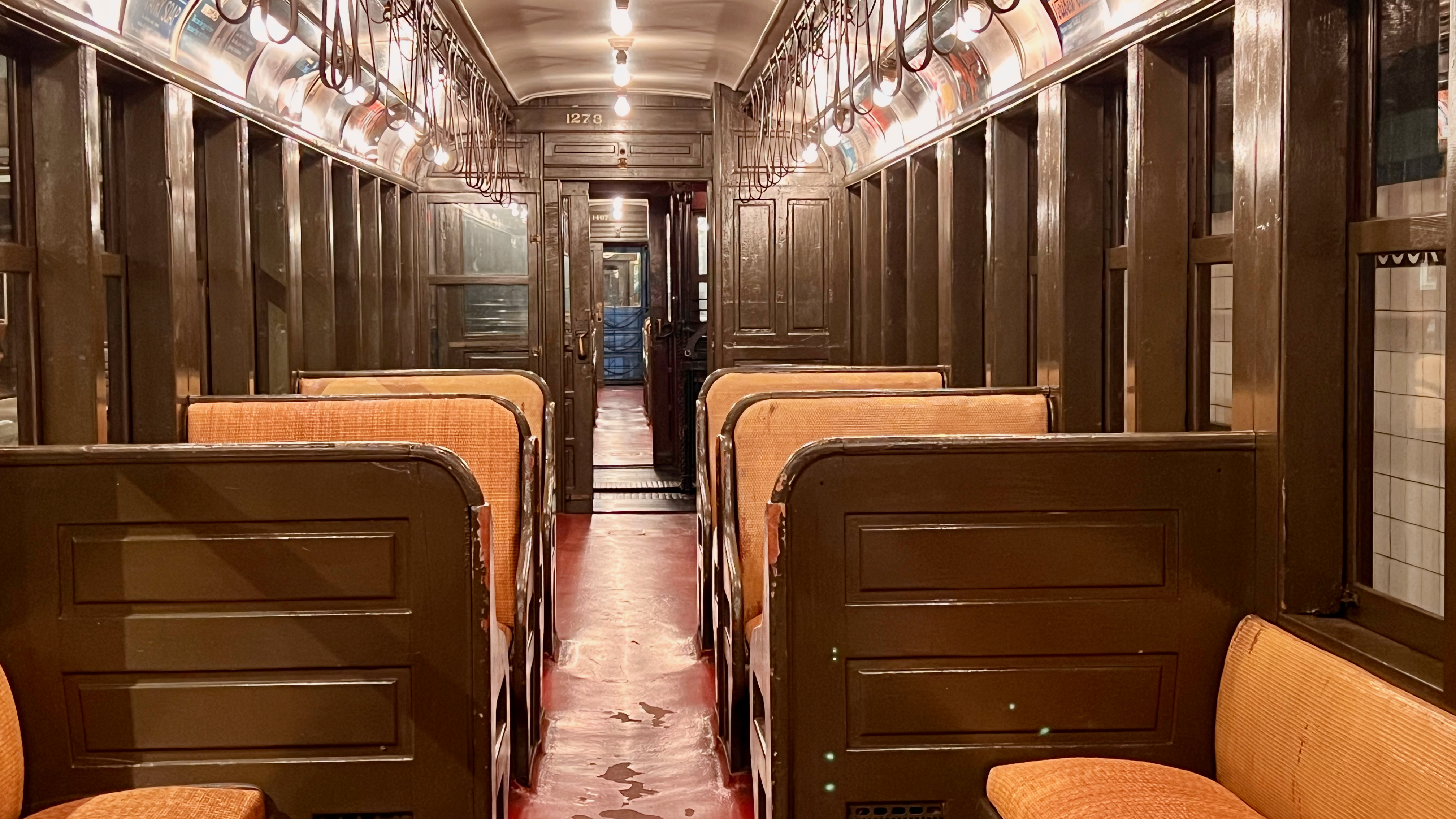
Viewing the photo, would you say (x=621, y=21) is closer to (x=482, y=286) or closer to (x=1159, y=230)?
(x=482, y=286)

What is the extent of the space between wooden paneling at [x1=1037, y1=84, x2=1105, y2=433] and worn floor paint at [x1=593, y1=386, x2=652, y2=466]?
255 inches

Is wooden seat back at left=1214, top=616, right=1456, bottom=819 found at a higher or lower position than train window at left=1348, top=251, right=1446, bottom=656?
lower

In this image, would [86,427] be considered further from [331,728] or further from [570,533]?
[570,533]

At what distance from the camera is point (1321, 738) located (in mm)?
2393

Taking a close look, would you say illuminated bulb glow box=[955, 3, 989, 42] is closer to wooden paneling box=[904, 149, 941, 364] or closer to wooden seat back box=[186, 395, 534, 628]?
wooden paneling box=[904, 149, 941, 364]

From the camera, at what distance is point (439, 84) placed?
26.7 feet

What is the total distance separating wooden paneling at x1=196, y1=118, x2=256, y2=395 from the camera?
17.3 feet

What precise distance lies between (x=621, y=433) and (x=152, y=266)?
440 inches

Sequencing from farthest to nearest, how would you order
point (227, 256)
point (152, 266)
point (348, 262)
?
point (348, 262)
point (227, 256)
point (152, 266)

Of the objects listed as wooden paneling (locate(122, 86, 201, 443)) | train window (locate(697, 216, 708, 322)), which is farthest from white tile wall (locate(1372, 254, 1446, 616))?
train window (locate(697, 216, 708, 322))

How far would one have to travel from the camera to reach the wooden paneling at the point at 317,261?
6582 mm

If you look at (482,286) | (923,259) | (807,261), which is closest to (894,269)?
(923,259)

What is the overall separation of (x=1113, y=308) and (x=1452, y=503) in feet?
8.27

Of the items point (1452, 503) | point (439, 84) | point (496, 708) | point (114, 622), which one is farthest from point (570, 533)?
point (1452, 503)
